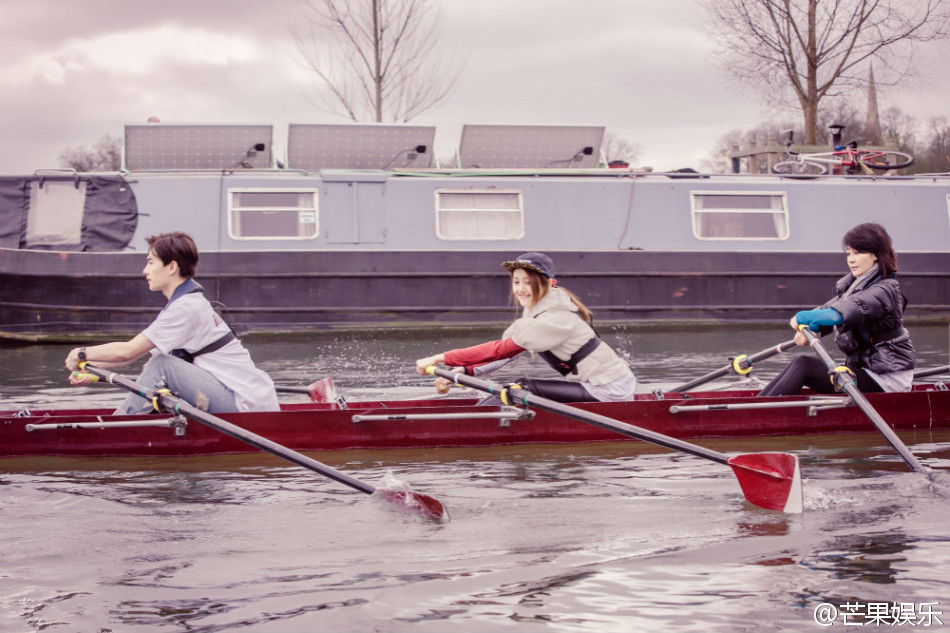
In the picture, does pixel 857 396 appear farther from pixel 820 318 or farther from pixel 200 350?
pixel 200 350

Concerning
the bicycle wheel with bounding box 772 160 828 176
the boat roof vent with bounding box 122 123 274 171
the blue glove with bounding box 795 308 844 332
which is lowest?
the blue glove with bounding box 795 308 844 332

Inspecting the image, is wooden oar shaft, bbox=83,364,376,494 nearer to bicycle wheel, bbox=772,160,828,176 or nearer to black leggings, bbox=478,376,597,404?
black leggings, bbox=478,376,597,404

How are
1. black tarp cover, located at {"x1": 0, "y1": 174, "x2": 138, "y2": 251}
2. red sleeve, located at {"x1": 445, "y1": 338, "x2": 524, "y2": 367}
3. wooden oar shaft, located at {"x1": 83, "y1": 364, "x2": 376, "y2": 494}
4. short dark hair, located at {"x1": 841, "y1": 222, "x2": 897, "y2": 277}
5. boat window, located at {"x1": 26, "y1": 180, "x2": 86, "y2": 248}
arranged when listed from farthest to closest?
boat window, located at {"x1": 26, "y1": 180, "x2": 86, "y2": 248} < black tarp cover, located at {"x1": 0, "y1": 174, "x2": 138, "y2": 251} < short dark hair, located at {"x1": 841, "y1": 222, "x2": 897, "y2": 277} < red sleeve, located at {"x1": 445, "y1": 338, "x2": 524, "y2": 367} < wooden oar shaft, located at {"x1": 83, "y1": 364, "x2": 376, "y2": 494}

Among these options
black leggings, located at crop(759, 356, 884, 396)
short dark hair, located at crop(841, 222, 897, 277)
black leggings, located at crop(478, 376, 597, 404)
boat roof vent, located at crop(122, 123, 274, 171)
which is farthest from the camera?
boat roof vent, located at crop(122, 123, 274, 171)

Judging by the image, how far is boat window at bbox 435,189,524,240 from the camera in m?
14.4

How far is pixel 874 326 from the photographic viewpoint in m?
6.96

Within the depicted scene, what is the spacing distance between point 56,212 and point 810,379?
33.7ft

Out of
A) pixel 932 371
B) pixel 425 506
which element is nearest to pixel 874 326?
pixel 932 371

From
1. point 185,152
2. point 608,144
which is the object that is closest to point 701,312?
point 185,152

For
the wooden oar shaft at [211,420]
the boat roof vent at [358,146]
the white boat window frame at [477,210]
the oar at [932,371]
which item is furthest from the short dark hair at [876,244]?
the boat roof vent at [358,146]

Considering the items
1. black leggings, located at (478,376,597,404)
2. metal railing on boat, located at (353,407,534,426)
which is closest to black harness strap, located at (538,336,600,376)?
black leggings, located at (478,376,597,404)

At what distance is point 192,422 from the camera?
21.7 ft

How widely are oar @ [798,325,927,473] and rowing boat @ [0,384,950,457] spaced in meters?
0.29

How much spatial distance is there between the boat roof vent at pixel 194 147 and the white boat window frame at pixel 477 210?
2.52 meters
